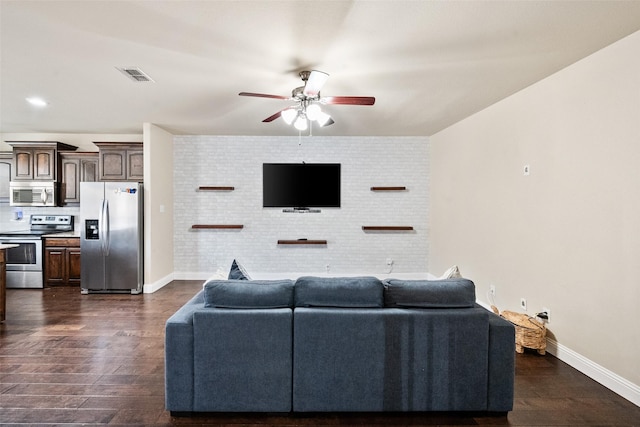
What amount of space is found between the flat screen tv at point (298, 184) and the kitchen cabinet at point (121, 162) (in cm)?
204

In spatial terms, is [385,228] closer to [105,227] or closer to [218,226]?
[218,226]

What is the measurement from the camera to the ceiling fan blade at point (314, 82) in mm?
2717

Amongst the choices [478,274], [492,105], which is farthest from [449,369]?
[492,105]

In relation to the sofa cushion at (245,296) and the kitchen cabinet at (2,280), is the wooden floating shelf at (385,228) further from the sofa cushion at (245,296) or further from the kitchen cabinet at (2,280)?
the kitchen cabinet at (2,280)

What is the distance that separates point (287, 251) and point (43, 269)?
3975 millimetres

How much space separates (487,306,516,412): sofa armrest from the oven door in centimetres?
652

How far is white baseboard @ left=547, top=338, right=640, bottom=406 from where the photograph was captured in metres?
2.44

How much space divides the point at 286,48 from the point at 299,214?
379 centimetres

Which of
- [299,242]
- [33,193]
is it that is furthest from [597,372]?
[33,193]

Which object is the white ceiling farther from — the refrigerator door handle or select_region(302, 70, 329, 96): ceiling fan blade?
the refrigerator door handle

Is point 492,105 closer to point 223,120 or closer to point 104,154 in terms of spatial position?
point 223,120

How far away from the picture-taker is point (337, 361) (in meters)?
2.15

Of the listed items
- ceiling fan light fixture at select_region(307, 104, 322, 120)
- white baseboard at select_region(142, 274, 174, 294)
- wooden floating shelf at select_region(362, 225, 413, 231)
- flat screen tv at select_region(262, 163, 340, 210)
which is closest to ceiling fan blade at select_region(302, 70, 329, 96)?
ceiling fan light fixture at select_region(307, 104, 322, 120)

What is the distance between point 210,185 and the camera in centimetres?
617
